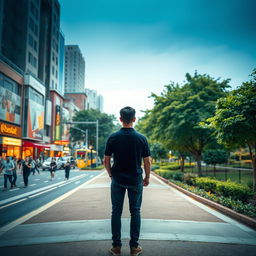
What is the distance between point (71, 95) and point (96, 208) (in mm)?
96514

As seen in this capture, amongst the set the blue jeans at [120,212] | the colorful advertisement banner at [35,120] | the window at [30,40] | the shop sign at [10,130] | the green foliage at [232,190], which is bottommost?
the green foliage at [232,190]

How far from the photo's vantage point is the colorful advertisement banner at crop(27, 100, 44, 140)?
36850mm

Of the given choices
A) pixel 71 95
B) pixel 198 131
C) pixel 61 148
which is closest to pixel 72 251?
pixel 198 131

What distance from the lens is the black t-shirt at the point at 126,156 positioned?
3342 mm

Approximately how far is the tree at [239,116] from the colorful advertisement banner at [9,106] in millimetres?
27140

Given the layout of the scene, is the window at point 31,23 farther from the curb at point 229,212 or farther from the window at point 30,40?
the curb at point 229,212

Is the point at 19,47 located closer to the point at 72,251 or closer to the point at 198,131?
the point at 198,131

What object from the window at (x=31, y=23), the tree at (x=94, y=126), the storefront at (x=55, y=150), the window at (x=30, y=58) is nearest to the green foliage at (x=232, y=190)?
the window at (x=30, y=58)

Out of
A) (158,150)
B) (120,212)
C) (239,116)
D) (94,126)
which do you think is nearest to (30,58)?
(94,126)

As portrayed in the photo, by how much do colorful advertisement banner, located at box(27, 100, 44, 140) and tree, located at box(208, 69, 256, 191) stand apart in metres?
32.6

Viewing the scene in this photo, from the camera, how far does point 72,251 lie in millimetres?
3500

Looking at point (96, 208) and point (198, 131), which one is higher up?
point (198, 131)

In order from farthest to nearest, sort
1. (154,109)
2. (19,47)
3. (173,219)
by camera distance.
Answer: (19,47)
(154,109)
(173,219)

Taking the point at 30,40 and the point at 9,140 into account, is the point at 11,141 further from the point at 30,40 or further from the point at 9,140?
the point at 30,40
